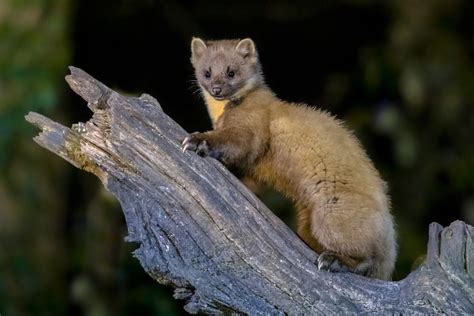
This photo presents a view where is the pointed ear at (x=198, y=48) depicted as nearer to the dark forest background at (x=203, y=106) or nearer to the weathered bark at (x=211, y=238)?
the weathered bark at (x=211, y=238)

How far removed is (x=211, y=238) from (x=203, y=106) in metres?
4.46

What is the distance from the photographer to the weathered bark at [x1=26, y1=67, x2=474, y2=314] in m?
5.43

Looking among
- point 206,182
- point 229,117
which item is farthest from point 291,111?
point 206,182

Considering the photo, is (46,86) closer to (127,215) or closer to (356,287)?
(127,215)

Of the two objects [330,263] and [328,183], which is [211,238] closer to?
[330,263]

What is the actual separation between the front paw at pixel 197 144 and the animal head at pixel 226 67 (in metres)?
0.80

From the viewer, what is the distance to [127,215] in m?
5.61

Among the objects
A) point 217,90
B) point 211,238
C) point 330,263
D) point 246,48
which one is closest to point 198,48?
point 246,48

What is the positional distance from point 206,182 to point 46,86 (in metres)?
2.74

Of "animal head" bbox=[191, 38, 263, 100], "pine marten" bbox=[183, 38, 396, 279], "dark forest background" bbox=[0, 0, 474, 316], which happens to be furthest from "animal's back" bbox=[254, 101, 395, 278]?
"dark forest background" bbox=[0, 0, 474, 316]

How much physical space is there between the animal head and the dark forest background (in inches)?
84.7

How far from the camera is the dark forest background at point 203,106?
9219 mm

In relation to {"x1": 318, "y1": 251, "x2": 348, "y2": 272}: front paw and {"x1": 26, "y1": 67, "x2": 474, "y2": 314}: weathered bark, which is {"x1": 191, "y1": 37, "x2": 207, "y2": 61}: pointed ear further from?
{"x1": 318, "y1": 251, "x2": 348, "y2": 272}: front paw

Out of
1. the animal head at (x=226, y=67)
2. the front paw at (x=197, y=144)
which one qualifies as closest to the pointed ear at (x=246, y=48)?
the animal head at (x=226, y=67)
